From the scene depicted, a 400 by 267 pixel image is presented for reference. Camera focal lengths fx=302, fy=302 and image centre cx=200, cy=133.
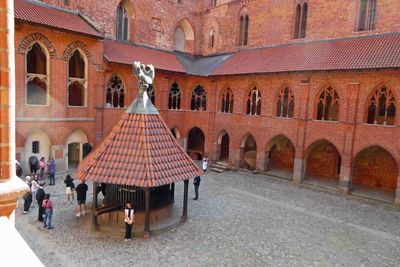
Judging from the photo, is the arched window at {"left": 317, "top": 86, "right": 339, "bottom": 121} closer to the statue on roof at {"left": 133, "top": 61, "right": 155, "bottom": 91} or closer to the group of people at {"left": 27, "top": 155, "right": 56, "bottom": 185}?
the statue on roof at {"left": 133, "top": 61, "right": 155, "bottom": 91}

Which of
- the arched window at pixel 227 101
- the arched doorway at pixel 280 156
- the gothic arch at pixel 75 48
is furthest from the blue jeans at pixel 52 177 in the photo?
the arched doorway at pixel 280 156

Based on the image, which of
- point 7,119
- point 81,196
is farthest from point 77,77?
point 7,119

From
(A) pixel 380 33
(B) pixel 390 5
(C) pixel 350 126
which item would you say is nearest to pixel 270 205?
(C) pixel 350 126

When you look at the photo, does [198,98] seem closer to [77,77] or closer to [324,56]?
[77,77]

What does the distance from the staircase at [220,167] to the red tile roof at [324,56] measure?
708 centimetres

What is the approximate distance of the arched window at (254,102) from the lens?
72.3 ft

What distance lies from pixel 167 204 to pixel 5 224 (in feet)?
34.7

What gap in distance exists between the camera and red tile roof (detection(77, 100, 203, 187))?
34.4 feet

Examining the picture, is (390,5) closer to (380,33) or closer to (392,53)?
(380,33)

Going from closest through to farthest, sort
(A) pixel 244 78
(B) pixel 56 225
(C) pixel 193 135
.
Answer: (B) pixel 56 225
(A) pixel 244 78
(C) pixel 193 135

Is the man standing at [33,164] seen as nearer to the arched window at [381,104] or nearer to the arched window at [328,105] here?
the arched window at [328,105]

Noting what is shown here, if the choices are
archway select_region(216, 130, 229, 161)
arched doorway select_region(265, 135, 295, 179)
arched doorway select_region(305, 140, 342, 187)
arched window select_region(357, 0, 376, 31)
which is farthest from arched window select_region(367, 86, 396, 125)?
archway select_region(216, 130, 229, 161)

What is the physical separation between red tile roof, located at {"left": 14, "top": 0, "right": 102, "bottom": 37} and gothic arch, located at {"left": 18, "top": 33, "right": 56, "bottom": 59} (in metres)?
0.84

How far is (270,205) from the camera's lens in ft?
49.8
